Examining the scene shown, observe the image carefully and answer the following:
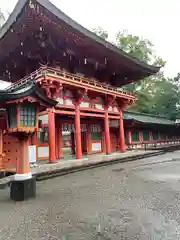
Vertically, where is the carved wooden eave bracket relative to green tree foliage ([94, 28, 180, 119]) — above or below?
below

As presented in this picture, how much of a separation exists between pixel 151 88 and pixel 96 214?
2900 centimetres

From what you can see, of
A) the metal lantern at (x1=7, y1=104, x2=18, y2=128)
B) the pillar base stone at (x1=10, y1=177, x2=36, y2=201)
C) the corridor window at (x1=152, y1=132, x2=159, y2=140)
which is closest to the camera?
the pillar base stone at (x1=10, y1=177, x2=36, y2=201)

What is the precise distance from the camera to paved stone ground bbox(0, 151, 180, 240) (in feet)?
8.49

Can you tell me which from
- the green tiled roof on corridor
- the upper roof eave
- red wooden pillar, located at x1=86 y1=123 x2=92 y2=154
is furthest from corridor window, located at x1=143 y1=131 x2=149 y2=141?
the upper roof eave

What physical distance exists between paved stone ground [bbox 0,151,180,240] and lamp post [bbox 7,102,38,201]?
279 millimetres

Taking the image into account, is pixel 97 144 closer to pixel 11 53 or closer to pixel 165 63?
pixel 11 53

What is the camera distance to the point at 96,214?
3270 millimetres

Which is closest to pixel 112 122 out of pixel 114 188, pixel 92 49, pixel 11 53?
pixel 92 49

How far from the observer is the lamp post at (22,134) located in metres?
4.31

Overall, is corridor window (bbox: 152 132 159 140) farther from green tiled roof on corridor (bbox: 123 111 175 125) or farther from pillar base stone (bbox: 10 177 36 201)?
pillar base stone (bbox: 10 177 36 201)

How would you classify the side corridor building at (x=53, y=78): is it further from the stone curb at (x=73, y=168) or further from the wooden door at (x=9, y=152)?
A: the stone curb at (x=73, y=168)

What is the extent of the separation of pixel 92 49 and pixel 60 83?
2962 mm

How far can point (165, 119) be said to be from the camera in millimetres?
28938

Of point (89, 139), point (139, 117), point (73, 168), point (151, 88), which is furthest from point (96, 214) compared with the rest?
point (151, 88)
